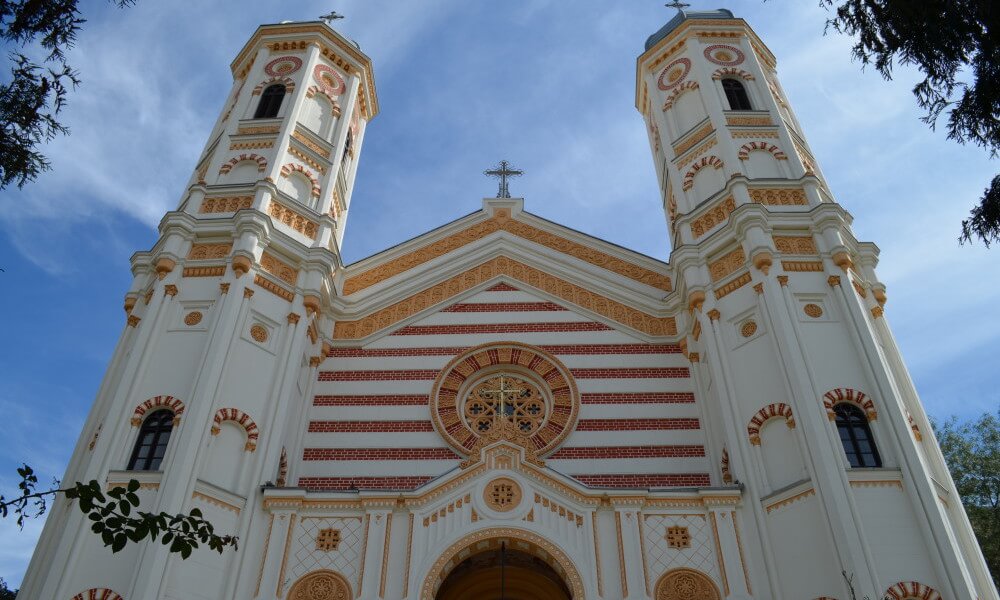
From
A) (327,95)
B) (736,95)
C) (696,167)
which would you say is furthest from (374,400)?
(736,95)

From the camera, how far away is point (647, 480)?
50.7 ft

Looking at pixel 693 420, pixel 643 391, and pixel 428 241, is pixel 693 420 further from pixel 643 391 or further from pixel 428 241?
pixel 428 241

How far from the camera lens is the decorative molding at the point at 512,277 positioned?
1841 cm

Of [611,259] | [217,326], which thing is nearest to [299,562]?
[217,326]

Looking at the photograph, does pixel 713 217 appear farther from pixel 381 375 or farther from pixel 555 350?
pixel 381 375

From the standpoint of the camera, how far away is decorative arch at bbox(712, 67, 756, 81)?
70.5ft

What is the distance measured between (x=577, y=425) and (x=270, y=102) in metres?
12.4

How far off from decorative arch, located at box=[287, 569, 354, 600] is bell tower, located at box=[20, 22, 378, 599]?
3.09ft

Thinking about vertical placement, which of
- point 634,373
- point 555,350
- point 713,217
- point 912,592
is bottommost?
point 912,592

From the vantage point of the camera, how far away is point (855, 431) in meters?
13.7

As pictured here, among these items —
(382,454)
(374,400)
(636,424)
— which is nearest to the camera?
(382,454)

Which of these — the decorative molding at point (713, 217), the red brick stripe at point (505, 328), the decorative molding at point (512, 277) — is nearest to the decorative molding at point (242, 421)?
the decorative molding at point (512, 277)

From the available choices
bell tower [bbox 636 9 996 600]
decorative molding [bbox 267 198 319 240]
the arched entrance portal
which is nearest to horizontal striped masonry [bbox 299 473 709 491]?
bell tower [bbox 636 9 996 600]

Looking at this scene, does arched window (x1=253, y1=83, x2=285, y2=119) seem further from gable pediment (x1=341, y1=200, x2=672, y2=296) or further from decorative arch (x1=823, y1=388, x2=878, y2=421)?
decorative arch (x1=823, y1=388, x2=878, y2=421)
